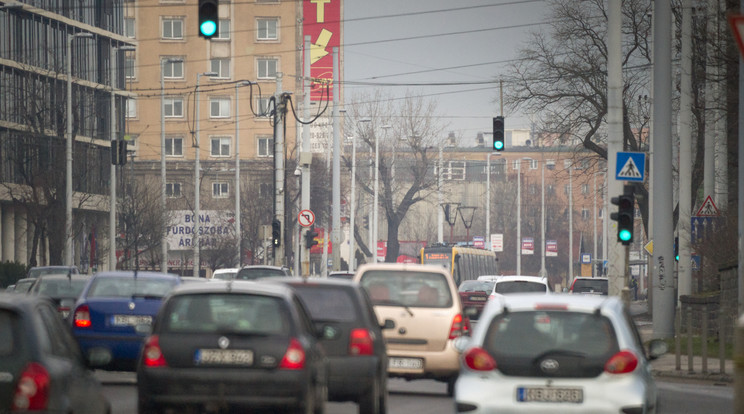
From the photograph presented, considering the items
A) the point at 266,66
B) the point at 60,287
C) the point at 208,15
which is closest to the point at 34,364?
the point at 208,15

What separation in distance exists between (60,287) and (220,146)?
80.5 metres

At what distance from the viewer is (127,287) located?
1848 centimetres

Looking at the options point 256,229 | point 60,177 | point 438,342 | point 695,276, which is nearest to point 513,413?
point 438,342

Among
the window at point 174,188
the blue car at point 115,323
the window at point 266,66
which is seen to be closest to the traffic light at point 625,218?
the blue car at point 115,323

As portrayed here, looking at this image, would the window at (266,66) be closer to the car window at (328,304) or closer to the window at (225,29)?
the window at (225,29)

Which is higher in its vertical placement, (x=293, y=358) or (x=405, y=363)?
(x=293, y=358)

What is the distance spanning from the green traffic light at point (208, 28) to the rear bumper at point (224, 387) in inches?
341

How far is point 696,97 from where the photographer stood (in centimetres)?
4419

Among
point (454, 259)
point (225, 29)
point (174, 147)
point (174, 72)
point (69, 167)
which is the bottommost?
point (454, 259)

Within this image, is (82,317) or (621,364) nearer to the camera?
(621,364)

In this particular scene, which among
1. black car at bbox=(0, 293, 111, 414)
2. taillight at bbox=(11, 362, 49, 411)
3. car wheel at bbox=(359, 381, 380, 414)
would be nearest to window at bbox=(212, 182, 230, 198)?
car wheel at bbox=(359, 381, 380, 414)

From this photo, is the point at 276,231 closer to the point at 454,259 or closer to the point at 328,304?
the point at 454,259

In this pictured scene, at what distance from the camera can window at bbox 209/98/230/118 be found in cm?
10431

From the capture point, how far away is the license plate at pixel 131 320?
17.5 metres
